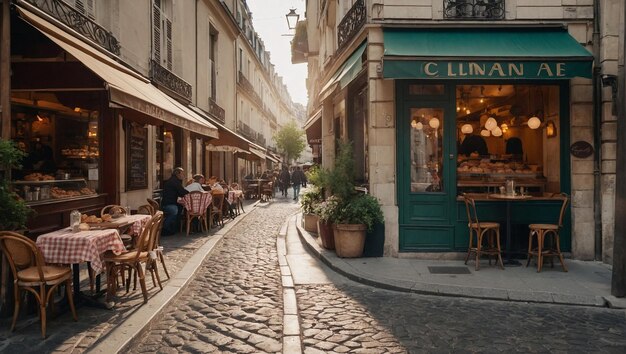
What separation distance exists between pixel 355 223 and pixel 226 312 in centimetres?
315

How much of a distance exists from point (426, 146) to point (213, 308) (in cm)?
484

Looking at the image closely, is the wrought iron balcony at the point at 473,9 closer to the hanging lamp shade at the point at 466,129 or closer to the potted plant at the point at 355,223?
the hanging lamp shade at the point at 466,129

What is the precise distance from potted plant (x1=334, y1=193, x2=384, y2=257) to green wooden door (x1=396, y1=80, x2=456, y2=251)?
0.62 metres

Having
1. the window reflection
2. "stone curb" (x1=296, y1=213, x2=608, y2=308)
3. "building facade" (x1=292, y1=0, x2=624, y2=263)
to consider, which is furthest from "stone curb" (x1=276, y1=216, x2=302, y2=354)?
the window reflection

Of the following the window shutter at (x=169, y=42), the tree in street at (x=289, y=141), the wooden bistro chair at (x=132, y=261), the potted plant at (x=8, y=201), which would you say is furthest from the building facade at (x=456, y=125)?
the tree in street at (x=289, y=141)

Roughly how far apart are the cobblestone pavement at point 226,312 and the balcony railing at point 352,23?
474 cm

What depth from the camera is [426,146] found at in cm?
804

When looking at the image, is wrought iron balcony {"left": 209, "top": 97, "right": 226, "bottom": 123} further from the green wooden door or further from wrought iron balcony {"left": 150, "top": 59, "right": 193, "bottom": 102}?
the green wooden door

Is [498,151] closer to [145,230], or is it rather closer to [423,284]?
[423,284]

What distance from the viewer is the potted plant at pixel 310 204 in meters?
10.6

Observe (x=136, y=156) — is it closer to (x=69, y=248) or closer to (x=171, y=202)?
(x=171, y=202)

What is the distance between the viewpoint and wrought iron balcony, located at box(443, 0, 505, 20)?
26.0ft

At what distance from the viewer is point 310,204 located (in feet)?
35.5

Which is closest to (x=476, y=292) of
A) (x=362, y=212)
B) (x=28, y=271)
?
(x=362, y=212)
